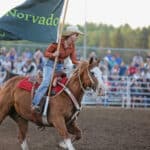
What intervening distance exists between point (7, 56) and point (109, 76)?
11.5 ft

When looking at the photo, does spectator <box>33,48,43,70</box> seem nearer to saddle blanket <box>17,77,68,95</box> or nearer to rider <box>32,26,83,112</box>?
saddle blanket <box>17,77,68,95</box>

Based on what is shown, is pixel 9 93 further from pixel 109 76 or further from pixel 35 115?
pixel 109 76

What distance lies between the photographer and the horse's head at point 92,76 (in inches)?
373

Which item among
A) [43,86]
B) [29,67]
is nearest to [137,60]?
[29,67]

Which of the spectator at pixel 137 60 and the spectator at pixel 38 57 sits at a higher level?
the spectator at pixel 38 57

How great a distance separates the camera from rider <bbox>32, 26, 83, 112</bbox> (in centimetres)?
986

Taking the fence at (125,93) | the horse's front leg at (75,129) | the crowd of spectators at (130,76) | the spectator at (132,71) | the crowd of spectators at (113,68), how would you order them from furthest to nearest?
the spectator at (132,71), the crowd of spectators at (130,76), the fence at (125,93), the crowd of spectators at (113,68), the horse's front leg at (75,129)

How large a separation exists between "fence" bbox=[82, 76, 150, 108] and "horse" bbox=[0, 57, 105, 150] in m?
9.77

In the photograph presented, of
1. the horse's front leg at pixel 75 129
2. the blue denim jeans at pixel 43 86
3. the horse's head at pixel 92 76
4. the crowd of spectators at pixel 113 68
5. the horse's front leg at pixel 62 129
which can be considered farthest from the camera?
the crowd of spectators at pixel 113 68

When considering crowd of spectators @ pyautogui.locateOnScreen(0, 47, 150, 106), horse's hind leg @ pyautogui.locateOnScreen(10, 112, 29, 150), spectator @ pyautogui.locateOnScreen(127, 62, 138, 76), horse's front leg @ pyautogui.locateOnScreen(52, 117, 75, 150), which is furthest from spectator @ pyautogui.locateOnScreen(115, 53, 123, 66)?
horse's front leg @ pyautogui.locateOnScreen(52, 117, 75, 150)

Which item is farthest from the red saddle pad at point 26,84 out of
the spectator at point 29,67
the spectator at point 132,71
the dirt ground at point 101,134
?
the spectator at point 132,71

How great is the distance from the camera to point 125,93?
66.4ft

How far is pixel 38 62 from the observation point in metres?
19.8

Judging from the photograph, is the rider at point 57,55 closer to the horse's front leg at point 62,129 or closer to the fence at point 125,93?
the horse's front leg at point 62,129
